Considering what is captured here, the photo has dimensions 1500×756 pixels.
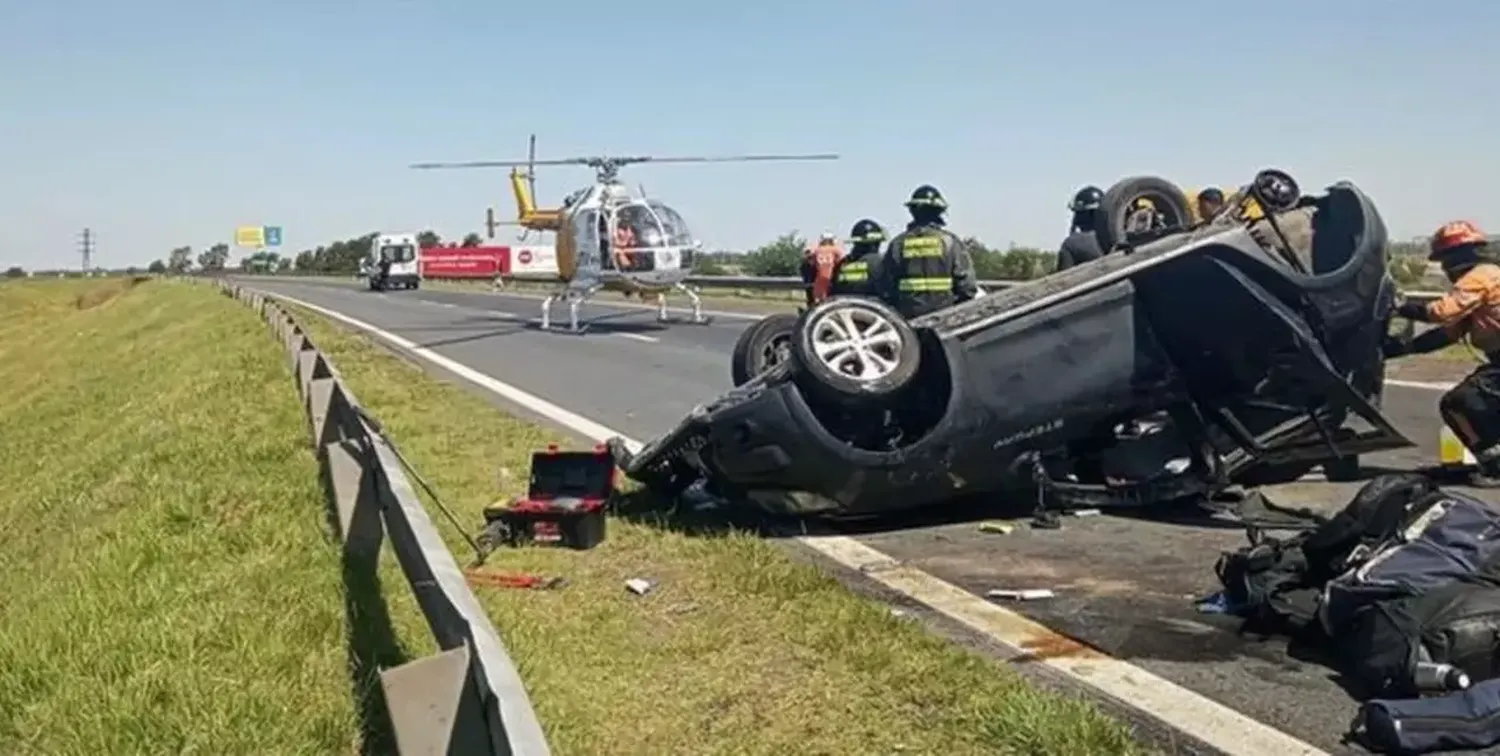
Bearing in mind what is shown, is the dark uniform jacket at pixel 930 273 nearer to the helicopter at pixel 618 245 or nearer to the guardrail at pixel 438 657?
the guardrail at pixel 438 657

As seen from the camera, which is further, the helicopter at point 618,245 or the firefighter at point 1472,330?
the helicopter at point 618,245

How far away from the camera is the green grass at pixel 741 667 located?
4125 millimetres

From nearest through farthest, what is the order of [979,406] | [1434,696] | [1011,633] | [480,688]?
[480,688] → [1434,696] → [1011,633] → [979,406]

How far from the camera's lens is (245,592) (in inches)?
231

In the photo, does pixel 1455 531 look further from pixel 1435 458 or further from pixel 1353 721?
pixel 1435 458

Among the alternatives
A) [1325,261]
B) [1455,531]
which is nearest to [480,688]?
[1455,531]

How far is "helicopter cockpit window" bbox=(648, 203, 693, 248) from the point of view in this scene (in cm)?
2578

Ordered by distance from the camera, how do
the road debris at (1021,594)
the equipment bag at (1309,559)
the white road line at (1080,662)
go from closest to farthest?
the white road line at (1080,662) < the equipment bag at (1309,559) < the road debris at (1021,594)

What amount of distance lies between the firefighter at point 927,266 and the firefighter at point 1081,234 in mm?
794

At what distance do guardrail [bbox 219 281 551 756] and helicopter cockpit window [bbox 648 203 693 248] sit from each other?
66.2 feet

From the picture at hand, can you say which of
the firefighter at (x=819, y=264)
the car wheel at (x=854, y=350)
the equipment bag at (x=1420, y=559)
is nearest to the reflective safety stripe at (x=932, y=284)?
the car wheel at (x=854, y=350)

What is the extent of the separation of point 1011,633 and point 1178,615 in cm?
65

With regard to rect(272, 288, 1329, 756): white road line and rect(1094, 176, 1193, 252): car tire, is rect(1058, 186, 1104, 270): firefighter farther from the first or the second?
rect(272, 288, 1329, 756): white road line

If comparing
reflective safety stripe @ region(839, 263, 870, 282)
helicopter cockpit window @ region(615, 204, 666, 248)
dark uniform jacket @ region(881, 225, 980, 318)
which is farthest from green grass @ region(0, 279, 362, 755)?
helicopter cockpit window @ region(615, 204, 666, 248)
